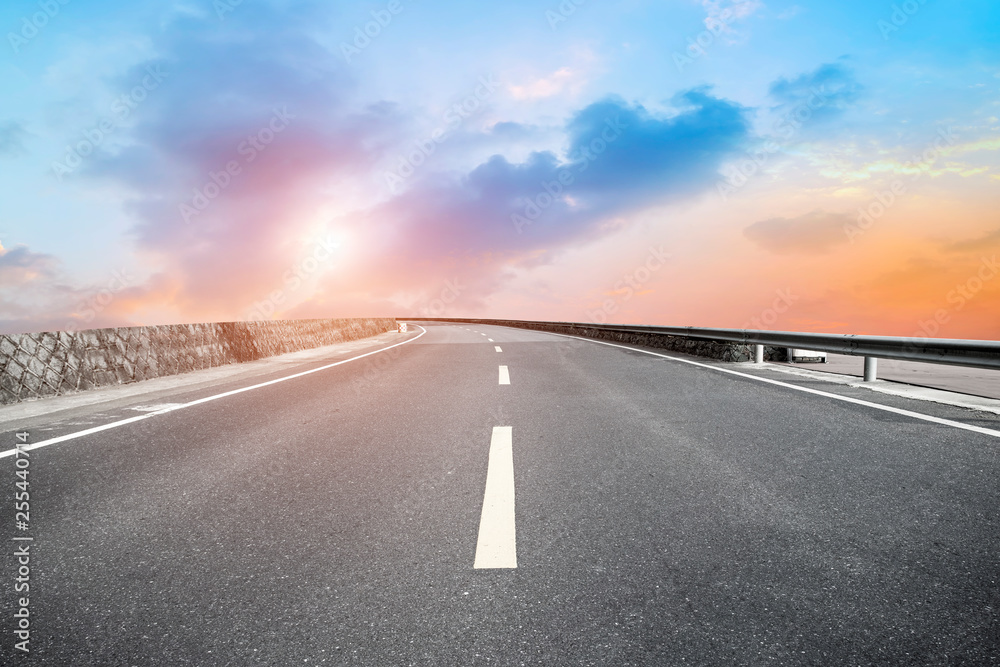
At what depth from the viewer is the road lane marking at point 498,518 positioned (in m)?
2.55

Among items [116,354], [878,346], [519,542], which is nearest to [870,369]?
[878,346]

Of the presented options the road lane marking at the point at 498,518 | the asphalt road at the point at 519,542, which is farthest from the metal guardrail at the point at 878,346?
the road lane marking at the point at 498,518

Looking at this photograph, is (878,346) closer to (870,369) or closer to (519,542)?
(870,369)

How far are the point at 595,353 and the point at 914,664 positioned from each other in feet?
41.1

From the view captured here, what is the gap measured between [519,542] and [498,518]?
1.08 ft

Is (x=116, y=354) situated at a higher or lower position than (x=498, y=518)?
higher

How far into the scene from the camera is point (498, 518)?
119 inches

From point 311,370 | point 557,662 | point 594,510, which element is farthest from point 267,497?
point 311,370

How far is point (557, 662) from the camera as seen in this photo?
1827mm

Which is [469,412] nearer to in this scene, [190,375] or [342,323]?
[190,375]

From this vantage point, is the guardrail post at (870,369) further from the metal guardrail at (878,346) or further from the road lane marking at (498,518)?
the road lane marking at (498,518)

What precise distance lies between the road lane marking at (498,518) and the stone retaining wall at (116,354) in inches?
315

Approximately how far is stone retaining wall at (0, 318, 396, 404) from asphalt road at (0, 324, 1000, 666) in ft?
10.5

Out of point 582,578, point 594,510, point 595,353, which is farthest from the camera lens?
point 595,353
